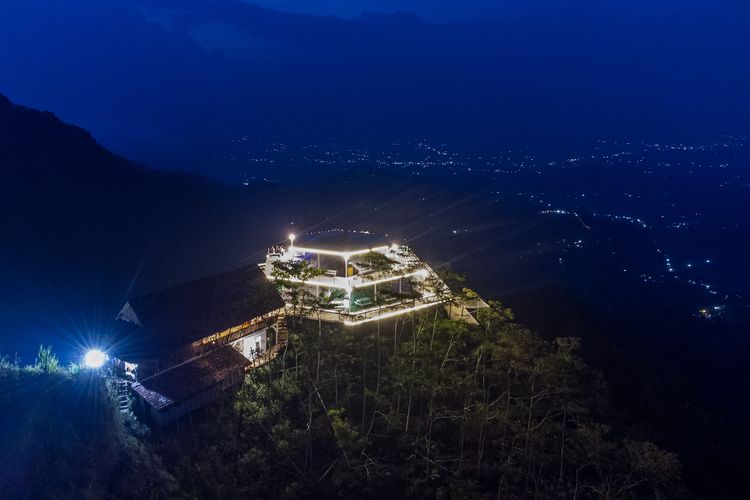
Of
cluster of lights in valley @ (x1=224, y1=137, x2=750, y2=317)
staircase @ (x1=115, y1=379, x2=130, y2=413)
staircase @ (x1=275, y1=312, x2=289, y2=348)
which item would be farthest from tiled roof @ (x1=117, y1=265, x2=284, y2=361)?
cluster of lights in valley @ (x1=224, y1=137, x2=750, y2=317)

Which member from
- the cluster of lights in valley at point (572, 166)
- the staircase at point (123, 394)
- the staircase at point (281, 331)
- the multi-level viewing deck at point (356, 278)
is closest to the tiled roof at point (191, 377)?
the staircase at point (123, 394)

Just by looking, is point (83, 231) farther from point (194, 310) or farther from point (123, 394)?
point (123, 394)

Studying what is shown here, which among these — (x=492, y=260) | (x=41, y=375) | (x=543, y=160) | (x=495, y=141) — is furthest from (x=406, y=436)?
(x=495, y=141)

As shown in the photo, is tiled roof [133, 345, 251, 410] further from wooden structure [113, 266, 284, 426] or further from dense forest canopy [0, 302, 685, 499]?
dense forest canopy [0, 302, 685, 499]

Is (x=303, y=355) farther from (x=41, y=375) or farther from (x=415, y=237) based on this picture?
(x=415, y=237)

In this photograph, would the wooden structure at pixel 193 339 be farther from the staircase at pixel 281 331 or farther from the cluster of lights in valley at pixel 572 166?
the cluster of lights in valley at pixel 572 166

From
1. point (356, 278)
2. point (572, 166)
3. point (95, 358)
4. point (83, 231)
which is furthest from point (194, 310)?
point (572, 166)
